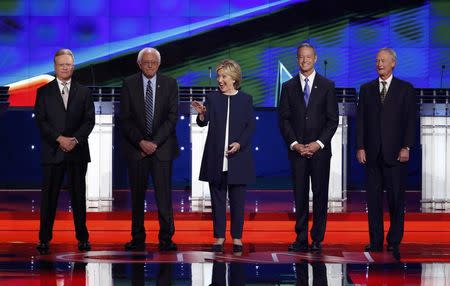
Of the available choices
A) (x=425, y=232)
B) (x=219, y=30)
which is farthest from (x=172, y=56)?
(x=425, y=232)

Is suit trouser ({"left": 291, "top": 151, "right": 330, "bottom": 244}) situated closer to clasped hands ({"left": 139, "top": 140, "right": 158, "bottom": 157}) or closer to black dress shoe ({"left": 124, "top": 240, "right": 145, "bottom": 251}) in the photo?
clasped hands ({"left": 139, "top": 140, "right": 158, "bottom": 157})

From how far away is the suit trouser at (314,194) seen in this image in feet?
22.7

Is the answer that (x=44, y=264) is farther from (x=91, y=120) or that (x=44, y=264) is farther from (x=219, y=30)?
(x=219, y=30)

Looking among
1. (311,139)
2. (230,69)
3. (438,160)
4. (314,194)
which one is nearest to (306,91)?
(311,139)

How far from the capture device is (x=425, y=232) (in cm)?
770

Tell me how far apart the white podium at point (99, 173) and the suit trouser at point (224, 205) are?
5.06 ft

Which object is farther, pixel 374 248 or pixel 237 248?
pixel 374 248

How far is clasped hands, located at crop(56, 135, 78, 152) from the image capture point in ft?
22.0

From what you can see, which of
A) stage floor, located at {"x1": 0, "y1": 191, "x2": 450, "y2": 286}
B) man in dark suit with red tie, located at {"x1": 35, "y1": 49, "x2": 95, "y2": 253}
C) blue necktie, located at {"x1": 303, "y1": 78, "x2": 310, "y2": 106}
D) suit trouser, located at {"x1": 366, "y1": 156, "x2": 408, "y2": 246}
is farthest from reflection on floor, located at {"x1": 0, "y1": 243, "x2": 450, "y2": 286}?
blue necktie, located at {"x1": 303, "y1": 78, "x2": 310, "y2": 106}

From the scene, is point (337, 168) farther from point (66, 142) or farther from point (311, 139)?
point (66, 142)

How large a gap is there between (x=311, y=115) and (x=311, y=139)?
0.53 ft

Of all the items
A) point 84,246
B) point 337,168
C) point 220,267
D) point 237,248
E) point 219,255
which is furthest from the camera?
point 337,168

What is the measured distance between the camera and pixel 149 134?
693 cm

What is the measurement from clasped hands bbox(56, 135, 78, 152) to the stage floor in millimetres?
686
